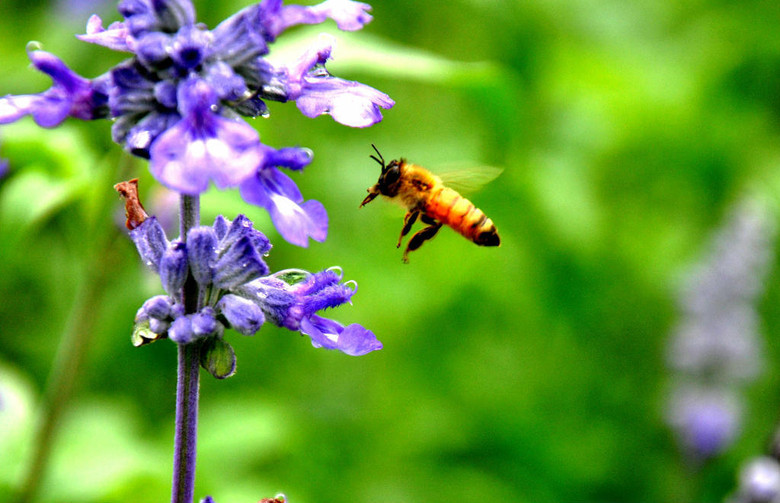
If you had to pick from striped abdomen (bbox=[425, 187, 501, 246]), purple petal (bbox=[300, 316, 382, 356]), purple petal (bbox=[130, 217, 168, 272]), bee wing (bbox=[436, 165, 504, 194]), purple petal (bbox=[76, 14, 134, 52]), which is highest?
bee wing (bbox=[436, 165, 504, 194])

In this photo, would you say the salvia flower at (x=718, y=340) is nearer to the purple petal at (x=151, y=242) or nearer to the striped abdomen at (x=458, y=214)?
the striped abdomen at (x=458, y=214)

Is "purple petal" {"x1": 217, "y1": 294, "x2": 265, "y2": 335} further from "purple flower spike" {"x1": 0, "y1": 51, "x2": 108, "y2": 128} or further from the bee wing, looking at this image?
the bee wing

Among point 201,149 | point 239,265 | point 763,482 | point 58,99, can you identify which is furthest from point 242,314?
point 763,482

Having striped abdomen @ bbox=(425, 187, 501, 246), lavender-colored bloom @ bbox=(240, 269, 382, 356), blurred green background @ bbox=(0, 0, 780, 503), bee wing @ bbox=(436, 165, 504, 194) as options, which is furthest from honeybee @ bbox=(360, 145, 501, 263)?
blurred green background @ bbox=(0, 0, 780, 503)

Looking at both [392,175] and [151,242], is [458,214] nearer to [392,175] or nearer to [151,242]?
[392,175]

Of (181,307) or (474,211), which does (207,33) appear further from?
(474,211)

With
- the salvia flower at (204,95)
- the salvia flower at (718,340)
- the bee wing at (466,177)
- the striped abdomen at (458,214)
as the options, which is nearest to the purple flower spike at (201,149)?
the salvia flower at (204,95)

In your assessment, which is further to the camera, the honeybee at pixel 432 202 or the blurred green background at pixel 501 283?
the blurred green background at pixel 501 283
